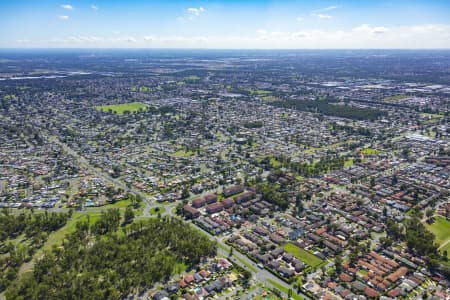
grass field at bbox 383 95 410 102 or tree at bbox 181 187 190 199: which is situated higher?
grass field at bbox 383 95 410 102

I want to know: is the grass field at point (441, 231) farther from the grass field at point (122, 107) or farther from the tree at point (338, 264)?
the grass field at point (122, 107)

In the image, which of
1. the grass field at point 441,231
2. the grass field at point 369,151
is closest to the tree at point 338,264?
the grass field at point 441,231

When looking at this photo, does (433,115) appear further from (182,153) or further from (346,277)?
(346,277)

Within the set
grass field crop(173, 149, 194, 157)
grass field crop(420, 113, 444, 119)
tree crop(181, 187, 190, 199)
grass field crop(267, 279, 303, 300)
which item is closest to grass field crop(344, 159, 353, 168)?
tree crop(181, 187, 190, 199)

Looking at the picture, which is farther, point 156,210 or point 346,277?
point 156,210

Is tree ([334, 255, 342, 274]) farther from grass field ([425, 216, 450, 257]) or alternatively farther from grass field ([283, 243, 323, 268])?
grass field ([425, 216, 450, 257])

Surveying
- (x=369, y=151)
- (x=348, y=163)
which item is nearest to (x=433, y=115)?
(x=369, y=151)

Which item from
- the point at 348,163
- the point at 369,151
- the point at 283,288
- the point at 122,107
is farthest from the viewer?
the point at 122,107
